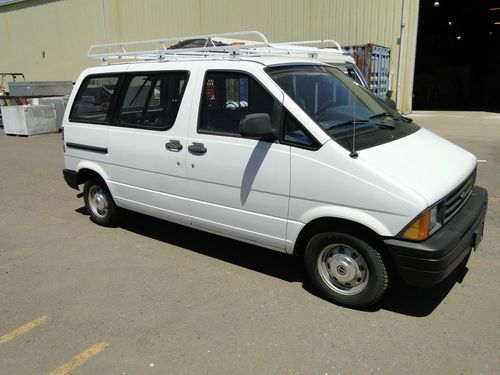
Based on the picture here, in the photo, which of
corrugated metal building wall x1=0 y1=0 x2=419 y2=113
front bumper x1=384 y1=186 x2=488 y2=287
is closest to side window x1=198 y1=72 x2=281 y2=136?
front bumper x1=384 y1=186 x2=488 y2=287

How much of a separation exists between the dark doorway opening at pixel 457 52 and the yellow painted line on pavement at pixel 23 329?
2520cm

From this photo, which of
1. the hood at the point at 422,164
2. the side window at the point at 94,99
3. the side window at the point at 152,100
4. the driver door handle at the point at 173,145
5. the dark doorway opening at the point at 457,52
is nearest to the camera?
the hood at the point at 422,164

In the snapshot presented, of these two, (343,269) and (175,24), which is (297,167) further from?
(175,24)

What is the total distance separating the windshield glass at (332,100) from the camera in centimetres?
360

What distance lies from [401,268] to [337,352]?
73 cm

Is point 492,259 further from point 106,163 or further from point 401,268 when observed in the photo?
point 106,163

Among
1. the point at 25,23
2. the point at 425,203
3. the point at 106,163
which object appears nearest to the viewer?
the point at 425,203

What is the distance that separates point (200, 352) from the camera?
306 centimetres

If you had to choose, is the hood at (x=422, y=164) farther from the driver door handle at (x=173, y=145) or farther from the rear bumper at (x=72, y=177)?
the rear bumper at (x=72, y=177)

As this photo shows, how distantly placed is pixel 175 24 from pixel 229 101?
20.9 metres

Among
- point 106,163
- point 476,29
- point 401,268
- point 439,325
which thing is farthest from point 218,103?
point 476,29

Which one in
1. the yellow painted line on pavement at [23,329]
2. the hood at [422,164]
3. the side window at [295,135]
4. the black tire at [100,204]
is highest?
the side window at [295,135]

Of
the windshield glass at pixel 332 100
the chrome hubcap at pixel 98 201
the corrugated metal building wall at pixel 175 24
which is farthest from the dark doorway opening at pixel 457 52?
the chrome hubcap at pixel 98 201

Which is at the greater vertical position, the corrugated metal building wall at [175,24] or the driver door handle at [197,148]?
the corrugated metal building wall at [175,24]
